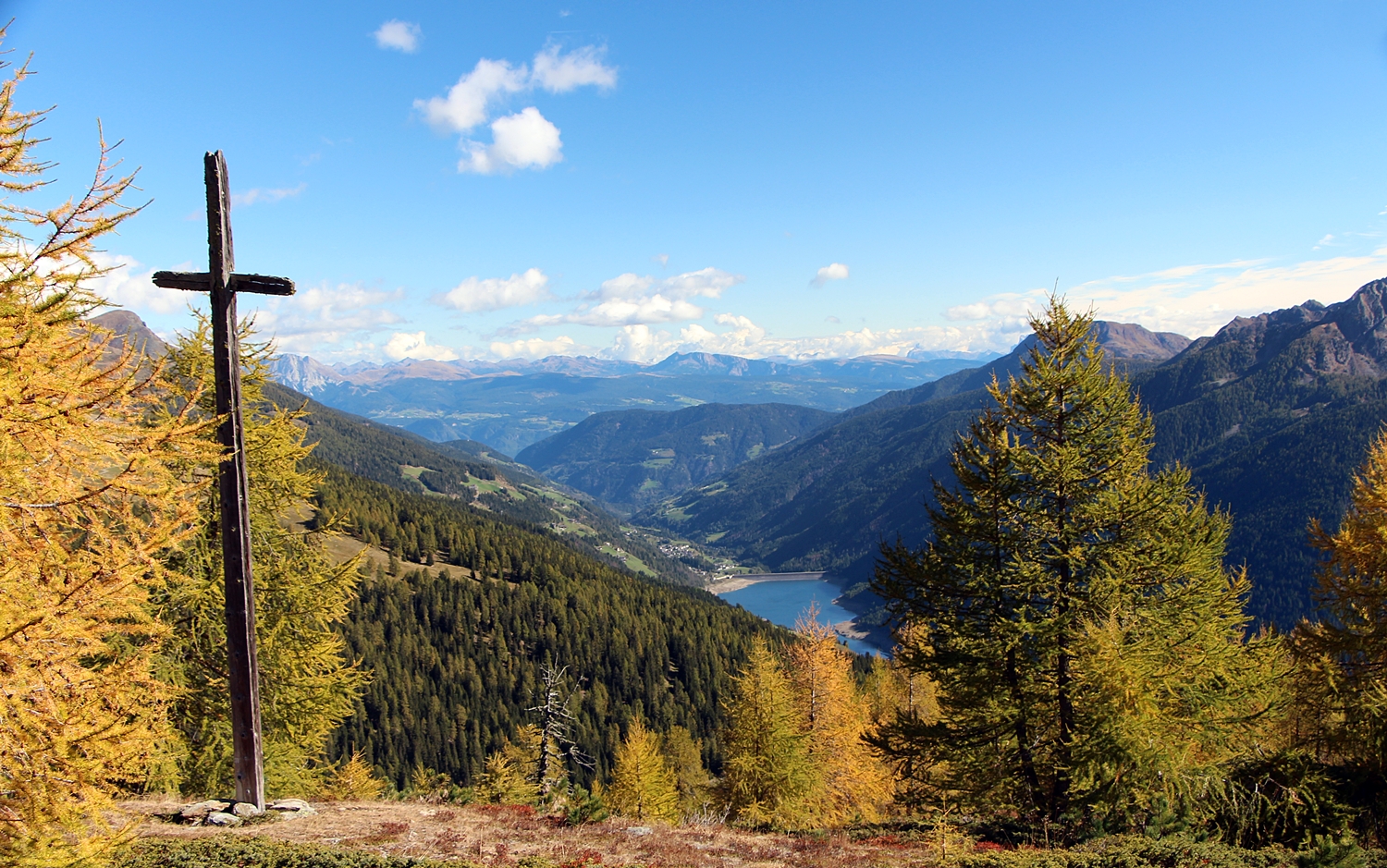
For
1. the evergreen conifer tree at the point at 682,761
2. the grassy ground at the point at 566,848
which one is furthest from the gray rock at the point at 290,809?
the evergreen conifer tree at the point at 682,761

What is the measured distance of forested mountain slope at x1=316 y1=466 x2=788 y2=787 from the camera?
10962 cm

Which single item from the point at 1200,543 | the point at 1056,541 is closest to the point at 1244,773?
the point at 1200,543

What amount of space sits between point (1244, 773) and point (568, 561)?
493 feet

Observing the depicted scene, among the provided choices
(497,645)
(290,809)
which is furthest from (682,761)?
(290,809)

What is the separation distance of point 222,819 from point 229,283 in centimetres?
978

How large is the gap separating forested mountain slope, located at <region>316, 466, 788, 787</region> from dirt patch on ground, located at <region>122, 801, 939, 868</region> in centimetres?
8845

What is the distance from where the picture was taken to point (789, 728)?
3045cm

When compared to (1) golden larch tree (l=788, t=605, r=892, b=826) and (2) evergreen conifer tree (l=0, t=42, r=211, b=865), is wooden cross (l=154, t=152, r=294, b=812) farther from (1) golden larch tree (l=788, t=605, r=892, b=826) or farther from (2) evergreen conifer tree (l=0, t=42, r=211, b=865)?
(1) golden larch tree (l=788, t=605, r=892, b=826)

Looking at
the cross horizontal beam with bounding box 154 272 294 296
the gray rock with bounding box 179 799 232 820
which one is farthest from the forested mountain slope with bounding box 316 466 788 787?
the cross horizontal beam with bounding box 154 272 294 296

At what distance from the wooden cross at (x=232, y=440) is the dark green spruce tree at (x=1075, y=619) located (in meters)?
13.4

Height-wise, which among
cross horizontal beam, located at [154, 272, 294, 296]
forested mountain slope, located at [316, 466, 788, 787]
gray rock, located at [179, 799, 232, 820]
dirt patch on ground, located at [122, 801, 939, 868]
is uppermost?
cross horizontal beam, located at [154, 272, 294, 296]

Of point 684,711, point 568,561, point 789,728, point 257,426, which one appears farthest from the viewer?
point 568,561

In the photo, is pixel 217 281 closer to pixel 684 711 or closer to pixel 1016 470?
pixel 1016 470

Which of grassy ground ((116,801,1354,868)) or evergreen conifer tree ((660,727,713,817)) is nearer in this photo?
grassy ground ((116,801,1354,868))
